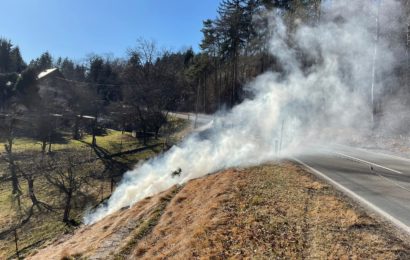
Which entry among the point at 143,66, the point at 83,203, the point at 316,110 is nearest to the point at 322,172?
the point at 316,110

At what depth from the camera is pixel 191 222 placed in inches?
462

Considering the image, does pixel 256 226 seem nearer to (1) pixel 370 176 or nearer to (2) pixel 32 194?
(1) pixel 370 176

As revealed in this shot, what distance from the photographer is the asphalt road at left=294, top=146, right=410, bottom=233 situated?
988cm

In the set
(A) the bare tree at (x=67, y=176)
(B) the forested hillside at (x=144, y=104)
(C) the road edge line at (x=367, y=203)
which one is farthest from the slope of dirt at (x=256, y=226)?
(A) the bare tree at (x=67, y=176)

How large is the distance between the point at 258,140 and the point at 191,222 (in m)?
13.2

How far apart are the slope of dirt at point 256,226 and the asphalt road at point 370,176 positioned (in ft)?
2.31

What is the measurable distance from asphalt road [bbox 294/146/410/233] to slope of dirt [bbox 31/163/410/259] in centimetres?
70

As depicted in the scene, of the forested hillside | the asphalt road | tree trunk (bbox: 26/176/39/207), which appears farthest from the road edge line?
tree trunk (bbox: 26/176/39/207)

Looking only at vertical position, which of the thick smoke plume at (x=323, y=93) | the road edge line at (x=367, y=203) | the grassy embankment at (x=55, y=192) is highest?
the thick smoke plume at (x=323, y=93)

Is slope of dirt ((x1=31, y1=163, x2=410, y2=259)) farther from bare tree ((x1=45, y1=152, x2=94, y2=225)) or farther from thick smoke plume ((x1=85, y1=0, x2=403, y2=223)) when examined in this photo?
bare tree ((x1=45, y1=152, x2=94, y2=225))

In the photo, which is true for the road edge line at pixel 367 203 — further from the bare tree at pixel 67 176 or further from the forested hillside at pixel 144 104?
the bare tree at pixel 67 176

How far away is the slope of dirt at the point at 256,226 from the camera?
790cm

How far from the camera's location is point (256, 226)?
31.2 feet

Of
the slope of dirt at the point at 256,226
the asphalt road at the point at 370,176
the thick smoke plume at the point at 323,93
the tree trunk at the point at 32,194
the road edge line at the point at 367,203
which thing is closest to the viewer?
the slope of dirt at the point at 256,226
